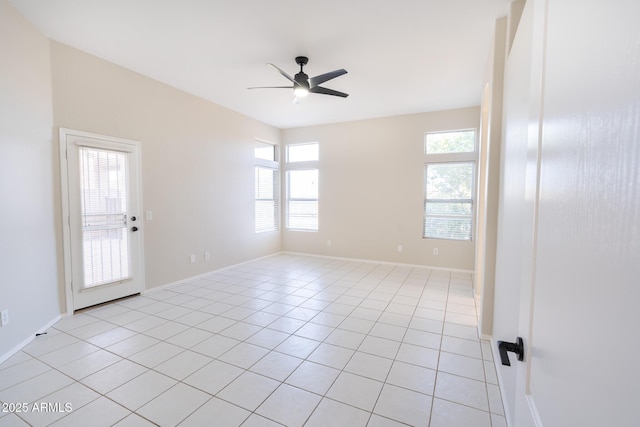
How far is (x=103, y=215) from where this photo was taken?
3451 millimetres

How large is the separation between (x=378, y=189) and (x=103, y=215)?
4.49 m

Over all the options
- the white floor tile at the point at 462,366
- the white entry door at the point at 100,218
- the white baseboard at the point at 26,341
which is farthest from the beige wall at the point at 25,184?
the white floor tile at the point at 462,366

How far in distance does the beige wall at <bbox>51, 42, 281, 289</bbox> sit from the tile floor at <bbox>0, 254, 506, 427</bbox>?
912mm

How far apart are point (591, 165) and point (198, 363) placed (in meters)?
2.71

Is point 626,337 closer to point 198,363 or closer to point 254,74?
point 198,363

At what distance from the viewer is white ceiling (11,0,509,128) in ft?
7.98

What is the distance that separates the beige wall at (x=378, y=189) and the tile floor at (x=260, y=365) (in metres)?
1.68

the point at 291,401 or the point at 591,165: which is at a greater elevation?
the point at 591,165

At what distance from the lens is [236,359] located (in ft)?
7.82

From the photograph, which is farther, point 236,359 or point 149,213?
point 149,213

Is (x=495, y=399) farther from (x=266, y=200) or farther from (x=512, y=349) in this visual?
(x=266, y=200)

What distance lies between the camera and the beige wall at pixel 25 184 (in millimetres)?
2373

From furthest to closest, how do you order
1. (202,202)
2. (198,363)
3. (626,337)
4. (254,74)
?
(202,202) → (254,74) → (198,363) → (626,337)

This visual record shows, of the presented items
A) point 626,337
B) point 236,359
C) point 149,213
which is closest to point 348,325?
point 236,359
